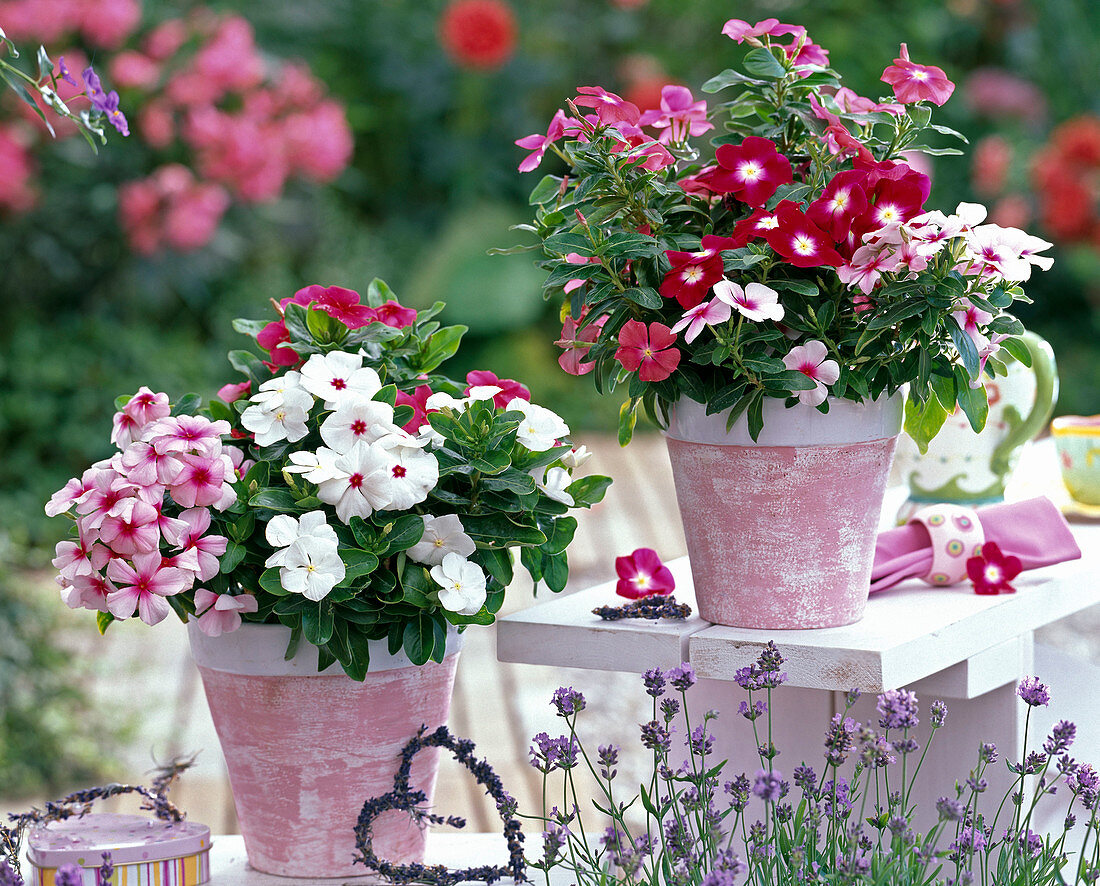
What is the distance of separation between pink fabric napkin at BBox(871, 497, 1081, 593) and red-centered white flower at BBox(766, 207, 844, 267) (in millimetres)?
333

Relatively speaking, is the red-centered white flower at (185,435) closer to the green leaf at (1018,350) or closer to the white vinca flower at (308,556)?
the white vinca flower at (308,556)

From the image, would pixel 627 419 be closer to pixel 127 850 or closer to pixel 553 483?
pixel 553 483

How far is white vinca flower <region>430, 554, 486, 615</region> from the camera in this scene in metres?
0.89

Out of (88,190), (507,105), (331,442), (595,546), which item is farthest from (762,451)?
(507,105)

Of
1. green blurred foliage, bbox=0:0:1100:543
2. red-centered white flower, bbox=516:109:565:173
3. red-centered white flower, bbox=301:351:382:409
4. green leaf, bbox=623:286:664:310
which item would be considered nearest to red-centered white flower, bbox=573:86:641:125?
red-centered white flower, bbox=516:109:565:173

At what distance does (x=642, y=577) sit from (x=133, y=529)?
42 cm

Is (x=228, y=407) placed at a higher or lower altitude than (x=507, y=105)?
lower

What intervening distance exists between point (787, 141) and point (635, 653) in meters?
Result: 0.41

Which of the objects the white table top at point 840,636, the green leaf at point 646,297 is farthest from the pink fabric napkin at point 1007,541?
the green leaf at point 646,297

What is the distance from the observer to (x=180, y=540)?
89 cm

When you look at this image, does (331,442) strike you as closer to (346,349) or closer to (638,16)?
(346,349)

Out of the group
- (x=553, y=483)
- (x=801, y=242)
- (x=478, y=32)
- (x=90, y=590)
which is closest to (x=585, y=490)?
(x=553, y=483)

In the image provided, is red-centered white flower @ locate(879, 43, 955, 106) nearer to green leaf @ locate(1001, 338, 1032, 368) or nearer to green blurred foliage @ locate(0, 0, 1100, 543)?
green leaf @ locate(1001, 338, 1032, 368)

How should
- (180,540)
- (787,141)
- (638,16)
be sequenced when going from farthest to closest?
1. (638,16)
2. (787,141)
3. (180,540)
